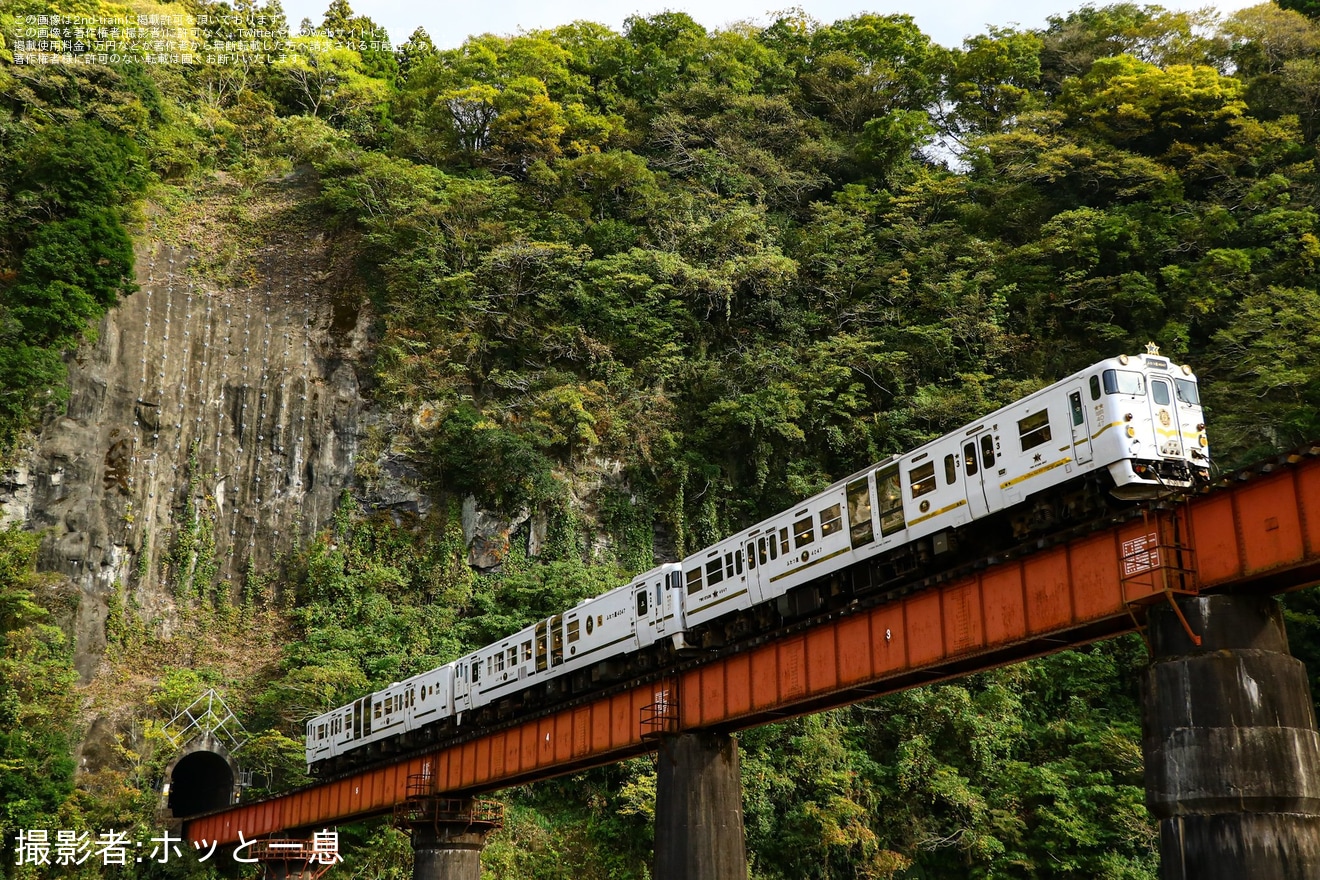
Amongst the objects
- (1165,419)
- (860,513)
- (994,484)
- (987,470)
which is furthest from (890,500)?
(1165,419)

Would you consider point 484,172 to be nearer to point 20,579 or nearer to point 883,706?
point 20,579

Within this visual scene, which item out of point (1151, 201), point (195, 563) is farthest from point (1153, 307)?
point (195, 563)

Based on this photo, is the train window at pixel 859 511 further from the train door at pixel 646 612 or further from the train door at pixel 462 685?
the train door at pixel 462 685

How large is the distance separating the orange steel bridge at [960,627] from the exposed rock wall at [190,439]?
20609mm

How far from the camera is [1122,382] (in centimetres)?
1958

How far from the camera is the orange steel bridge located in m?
15.8

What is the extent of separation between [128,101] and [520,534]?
100 feet

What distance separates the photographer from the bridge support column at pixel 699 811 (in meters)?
23.9

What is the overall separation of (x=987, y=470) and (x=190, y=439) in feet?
129

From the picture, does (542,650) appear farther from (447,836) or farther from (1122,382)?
(1122,382)

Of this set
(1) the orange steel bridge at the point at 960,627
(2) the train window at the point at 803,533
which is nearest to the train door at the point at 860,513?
(2) the train window at the point at 803,533

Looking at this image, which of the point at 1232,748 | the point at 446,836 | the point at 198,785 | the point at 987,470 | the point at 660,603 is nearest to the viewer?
the point at 1232,748

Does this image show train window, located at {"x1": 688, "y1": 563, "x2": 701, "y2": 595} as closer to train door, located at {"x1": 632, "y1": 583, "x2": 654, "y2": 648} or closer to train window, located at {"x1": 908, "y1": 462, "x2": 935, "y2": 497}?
train door, located at {"x1": 632, "y1": 583, "x2": 654, "y2": 648}

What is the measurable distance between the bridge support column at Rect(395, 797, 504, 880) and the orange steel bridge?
0.64 m
